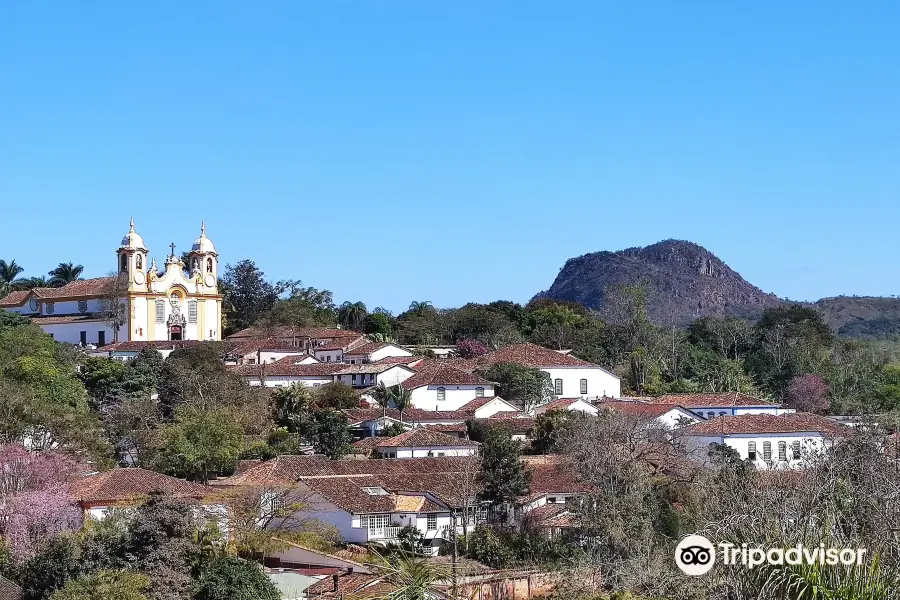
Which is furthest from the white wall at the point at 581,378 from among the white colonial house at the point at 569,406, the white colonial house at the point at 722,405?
the white colonial house at the point at 722,405

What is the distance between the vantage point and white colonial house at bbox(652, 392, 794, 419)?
173 ft

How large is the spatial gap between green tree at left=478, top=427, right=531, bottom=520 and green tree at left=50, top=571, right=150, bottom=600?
42.1ft

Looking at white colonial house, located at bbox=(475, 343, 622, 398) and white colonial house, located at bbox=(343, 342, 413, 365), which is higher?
white colonial house, located at bbox=(343, 342, 413, 365)

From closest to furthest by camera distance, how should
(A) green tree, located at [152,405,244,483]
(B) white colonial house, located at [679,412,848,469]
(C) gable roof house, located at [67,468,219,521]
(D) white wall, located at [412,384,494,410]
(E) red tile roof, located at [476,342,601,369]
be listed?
(C) gable roof house, located at [67,468,219,521], (A) green tree, located at [152,405,244,483], (B) white colonial house, located at [679,412,848,469], (D) white wall, located at [412,384,494,410], (E) red tile roof, located at [476,342,601,369]

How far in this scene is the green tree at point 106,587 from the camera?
84.5 ft

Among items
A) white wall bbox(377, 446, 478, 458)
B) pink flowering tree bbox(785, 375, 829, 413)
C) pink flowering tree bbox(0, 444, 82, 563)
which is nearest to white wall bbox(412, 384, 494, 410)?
white wall bbox(377, 446, 478, 458)

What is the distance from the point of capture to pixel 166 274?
231 ft

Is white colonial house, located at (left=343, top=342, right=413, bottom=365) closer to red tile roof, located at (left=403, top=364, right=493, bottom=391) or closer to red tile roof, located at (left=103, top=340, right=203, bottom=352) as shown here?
red tile roof, located at (left=403, top=364, right=493, bottom=391)

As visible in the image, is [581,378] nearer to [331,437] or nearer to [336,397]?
[336,397]

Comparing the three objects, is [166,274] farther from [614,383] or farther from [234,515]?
[234,515]

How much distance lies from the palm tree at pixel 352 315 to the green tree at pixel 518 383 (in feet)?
87.2

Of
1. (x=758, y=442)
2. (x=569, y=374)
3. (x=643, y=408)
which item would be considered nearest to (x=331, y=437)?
(x=643, y=408)

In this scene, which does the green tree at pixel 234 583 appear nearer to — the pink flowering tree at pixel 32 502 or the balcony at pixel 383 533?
the pink flowering tree at pixel 32 502

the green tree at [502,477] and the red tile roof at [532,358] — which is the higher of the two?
the red tile roof at [532,358]
